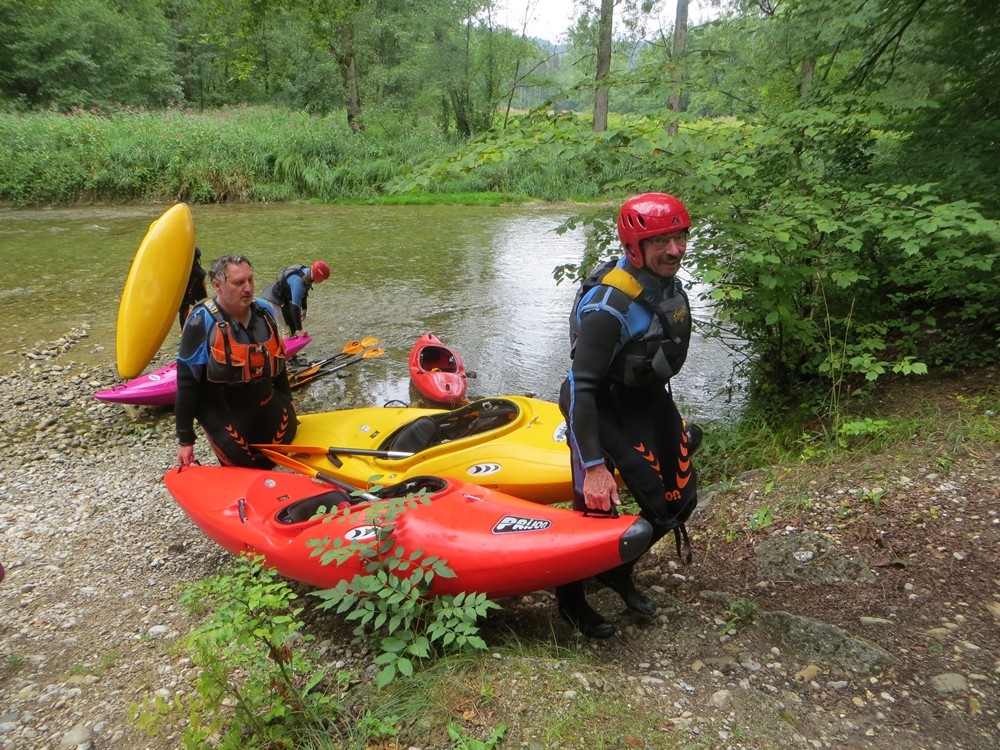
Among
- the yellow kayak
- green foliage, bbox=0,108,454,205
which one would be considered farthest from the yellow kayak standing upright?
green foliage, bbox=0,108,454,205

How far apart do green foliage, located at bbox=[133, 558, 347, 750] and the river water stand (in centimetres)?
375

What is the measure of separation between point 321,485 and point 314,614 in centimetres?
73

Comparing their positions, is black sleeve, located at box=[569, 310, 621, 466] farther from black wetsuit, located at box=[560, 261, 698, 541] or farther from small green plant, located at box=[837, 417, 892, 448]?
small green plant, located at box=[837, 417, 892, 448]

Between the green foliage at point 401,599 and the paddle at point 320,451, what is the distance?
1284mm

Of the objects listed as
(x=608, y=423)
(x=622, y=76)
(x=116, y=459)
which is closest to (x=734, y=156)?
(x=622, y=76)

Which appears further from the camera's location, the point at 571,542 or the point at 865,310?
the point at 865,310

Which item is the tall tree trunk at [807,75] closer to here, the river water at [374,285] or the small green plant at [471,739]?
the river water at [374,285]

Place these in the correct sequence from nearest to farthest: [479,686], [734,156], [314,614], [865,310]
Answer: [479,686] < [314,614] < [734,156] < [865,310]

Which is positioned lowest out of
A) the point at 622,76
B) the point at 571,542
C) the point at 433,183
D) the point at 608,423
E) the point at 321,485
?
the point at 321,485

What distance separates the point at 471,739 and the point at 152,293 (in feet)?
13.3

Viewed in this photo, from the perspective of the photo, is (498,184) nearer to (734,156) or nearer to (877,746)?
(734,156)

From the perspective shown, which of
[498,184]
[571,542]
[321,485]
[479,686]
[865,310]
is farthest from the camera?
[498,184]

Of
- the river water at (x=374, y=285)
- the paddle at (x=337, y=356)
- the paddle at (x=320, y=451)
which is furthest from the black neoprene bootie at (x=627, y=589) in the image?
the paddle at (x=337, y=356)

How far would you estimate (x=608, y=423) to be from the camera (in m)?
2.34
